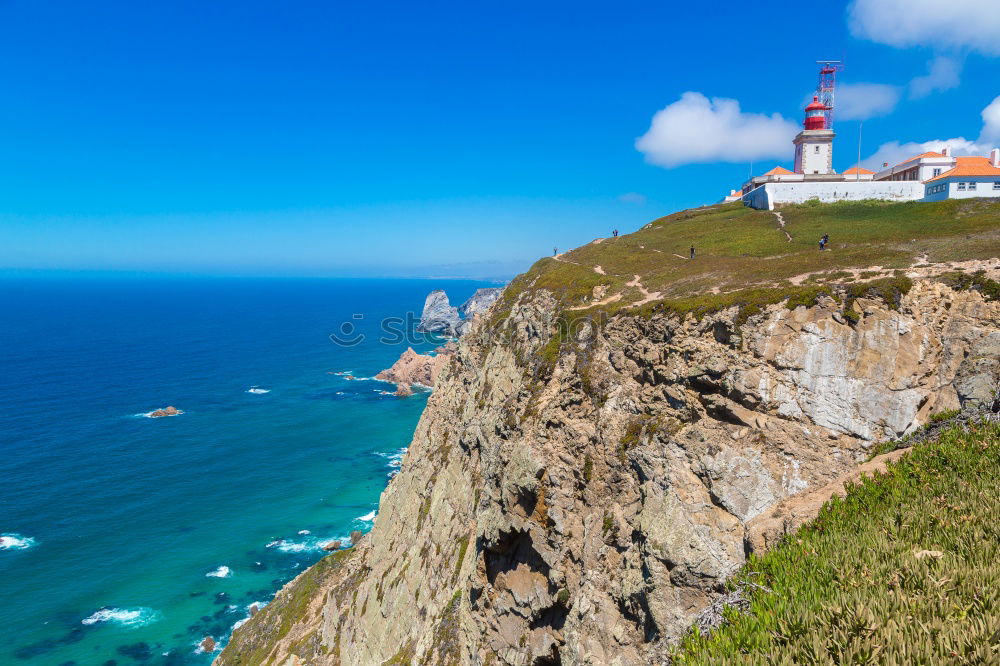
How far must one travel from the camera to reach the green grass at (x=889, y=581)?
952 centimetres

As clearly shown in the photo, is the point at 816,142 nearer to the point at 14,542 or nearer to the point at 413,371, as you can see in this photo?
the point at 413,371

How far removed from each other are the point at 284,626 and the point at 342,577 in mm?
5997

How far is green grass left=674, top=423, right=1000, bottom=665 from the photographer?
952 centimetres

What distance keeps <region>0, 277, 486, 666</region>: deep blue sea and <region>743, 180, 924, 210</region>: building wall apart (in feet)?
218

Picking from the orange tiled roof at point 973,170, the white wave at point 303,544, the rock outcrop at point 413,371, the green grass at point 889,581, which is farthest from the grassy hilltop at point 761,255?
the rock outcrop at point 413,371

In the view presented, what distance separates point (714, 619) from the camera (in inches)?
523

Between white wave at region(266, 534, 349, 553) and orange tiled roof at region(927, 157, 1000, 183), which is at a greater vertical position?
orange tiled roof at region(927, 157, 1000, 183)

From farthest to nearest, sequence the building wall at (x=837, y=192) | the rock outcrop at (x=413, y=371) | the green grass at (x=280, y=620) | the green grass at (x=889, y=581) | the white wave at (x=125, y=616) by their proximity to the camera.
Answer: the rock outcrop at (x=413, y=371), the building wall at (x=837, y=192), the white wave at (x=125, y=616), the green grass at (x=280, y=620), the green grass at (x=889, y=581)

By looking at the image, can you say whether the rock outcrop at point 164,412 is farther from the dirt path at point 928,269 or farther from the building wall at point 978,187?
the building wall at point 978,187

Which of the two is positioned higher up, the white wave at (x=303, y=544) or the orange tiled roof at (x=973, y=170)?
the orange tiled roof at (x=973, y=170)

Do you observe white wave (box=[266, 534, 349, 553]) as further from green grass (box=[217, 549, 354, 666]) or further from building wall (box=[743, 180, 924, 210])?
building wall (box=[743, 180, 924, 210])

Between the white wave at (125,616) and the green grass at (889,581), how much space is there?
61.2 meters

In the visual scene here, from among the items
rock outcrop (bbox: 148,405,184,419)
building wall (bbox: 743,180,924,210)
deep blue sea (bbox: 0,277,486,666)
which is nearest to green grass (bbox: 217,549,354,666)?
deep blue sea (bbox: 0,277,486,666)

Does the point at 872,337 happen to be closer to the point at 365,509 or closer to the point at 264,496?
the point at 365,509
